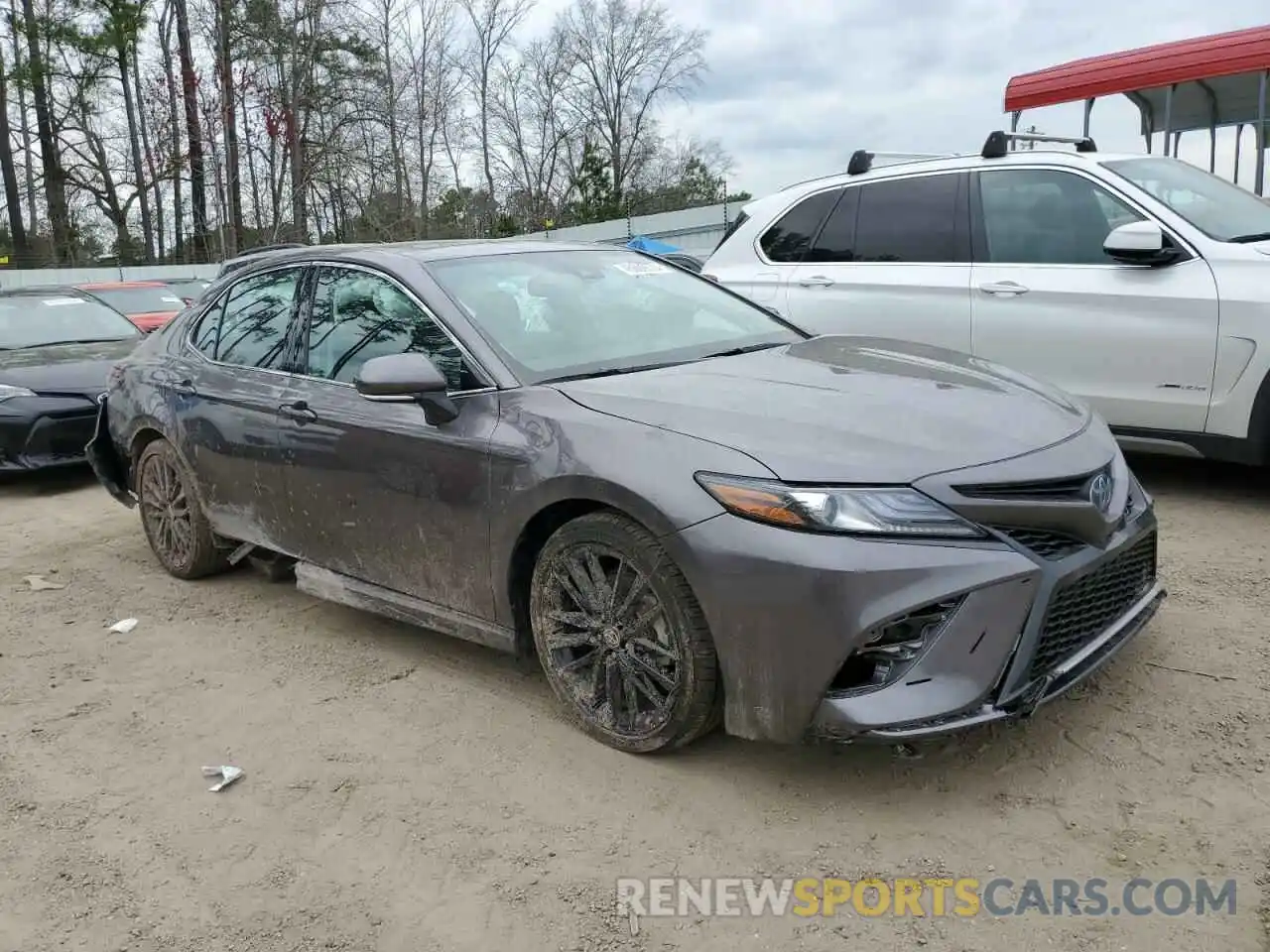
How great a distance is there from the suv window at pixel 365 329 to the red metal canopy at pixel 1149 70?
283 inches

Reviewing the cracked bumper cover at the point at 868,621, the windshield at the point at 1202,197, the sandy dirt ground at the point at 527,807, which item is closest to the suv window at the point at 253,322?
the sandy dirt ground at the point at 527,807

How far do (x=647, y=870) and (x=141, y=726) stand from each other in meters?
2.00

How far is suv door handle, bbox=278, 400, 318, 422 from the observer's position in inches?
160

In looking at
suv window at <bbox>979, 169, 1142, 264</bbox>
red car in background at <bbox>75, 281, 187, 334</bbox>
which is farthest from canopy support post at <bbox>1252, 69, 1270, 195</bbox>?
red car in background at <bbox>75, 281, 187, 334</bbox>

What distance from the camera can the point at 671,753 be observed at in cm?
319

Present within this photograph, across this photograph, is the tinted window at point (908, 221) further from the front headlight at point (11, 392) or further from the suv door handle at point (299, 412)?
the front headlight at point (11, 392)

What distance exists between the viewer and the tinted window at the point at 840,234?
20.9 feet

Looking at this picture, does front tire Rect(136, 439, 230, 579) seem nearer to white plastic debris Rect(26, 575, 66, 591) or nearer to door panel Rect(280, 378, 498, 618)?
white plastic debris Rect(26, 575, 66, 591)

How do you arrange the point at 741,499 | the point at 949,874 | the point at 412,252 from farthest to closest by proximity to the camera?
the point at 412,252
the point at 741,499
the point at 949,874

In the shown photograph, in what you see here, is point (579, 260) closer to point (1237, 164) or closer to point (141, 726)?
point (141, 726)

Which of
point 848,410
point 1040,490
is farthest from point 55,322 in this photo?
point 1040,490

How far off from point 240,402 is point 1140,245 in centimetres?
414

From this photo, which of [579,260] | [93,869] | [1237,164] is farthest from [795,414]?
[1237,164]

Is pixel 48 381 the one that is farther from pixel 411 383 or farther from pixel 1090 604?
pixel 1090 604
